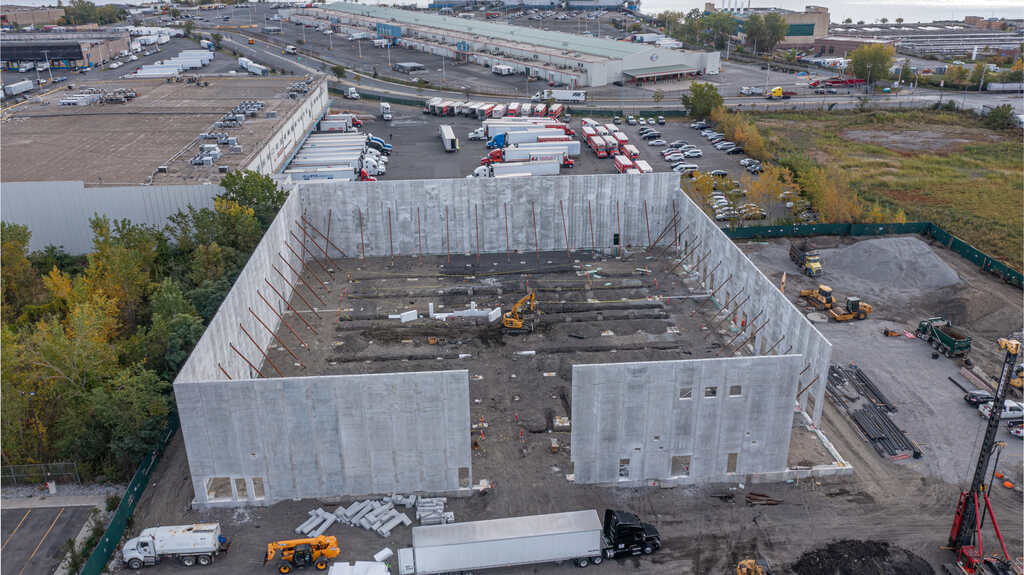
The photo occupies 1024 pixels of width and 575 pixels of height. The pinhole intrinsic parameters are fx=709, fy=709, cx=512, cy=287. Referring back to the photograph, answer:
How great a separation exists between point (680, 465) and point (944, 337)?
1944 cm

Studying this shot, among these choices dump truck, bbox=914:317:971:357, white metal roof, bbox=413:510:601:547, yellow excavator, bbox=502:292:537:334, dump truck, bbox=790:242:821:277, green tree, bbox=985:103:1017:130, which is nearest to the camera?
white metal roof, bbox=413:510:601:547

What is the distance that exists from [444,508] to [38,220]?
38535 millimetres

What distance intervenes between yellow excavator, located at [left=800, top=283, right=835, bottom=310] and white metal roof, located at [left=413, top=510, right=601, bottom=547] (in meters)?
25.9

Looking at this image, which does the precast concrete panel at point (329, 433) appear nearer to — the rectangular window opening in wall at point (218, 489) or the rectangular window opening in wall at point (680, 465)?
the rectangular window opening in wall at point (218, 489)

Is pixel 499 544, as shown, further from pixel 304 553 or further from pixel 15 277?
pixel 15 277

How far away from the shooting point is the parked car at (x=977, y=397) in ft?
112

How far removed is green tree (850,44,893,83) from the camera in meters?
109

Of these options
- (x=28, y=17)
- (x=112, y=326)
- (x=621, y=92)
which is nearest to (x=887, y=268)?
(x=112, y=326)

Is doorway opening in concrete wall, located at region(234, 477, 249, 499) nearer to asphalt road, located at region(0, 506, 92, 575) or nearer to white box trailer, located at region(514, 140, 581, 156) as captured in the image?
asphalt road, located at region(0, 506, 92, 575)

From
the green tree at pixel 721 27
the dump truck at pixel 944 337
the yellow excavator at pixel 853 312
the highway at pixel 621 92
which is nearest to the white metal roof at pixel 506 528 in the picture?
the yellow excavator at pixel 853 312

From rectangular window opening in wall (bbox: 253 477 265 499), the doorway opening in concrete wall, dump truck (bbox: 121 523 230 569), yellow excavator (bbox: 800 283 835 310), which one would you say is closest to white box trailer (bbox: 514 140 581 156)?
yellow excavator (bbox: 800 283 835 310)

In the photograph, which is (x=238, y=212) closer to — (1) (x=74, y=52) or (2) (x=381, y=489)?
(2) (x=381, y=489)

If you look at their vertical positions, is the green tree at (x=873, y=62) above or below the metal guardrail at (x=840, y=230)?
above

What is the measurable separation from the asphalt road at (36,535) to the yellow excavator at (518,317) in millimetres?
21901
